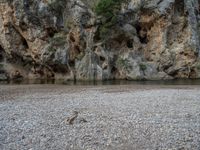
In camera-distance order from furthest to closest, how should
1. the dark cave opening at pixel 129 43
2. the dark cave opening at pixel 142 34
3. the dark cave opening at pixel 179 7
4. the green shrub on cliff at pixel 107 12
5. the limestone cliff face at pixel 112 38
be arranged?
the dark cave opening at pixel 142 34 < the dark cave opening at pixel 179 7 < the dark cave opening at pixel 129 43 < the limestone cliff face at pixel 112 38 < the green shrub on cliff at pixel 107 12

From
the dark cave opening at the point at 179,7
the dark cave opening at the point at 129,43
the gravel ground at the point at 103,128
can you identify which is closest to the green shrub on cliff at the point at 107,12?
the dark cave opening at the point at 129,43

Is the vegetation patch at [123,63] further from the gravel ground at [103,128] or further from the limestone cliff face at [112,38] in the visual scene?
the gravel ground at [103,128]

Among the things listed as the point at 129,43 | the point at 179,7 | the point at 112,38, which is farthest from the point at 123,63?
the point at 179,7

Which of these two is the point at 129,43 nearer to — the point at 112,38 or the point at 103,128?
the point at 112,38

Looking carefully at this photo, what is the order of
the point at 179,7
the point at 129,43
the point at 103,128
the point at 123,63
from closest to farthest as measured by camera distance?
1. the point at 103,128
2. the point at 123,63
3. the point at 129,43
4. the point at 179,7

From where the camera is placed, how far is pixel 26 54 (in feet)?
184

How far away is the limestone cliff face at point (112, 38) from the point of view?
4778 centimetres

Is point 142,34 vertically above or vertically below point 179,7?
below

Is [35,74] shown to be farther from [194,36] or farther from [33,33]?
[194,36]

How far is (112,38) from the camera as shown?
48906 mm

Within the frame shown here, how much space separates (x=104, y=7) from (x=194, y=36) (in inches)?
611

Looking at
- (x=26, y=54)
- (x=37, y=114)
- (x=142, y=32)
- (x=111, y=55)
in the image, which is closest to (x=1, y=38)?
(x=26, y=54)

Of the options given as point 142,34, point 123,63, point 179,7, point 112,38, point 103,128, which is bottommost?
point 103,128

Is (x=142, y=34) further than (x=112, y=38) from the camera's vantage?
Yes
